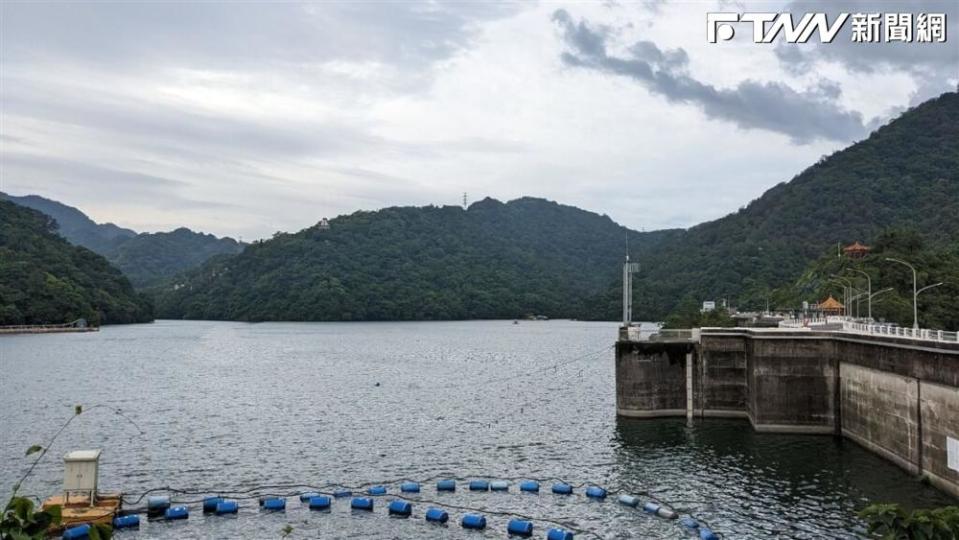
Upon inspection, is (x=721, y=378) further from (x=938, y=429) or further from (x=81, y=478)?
(x=81, y=478)

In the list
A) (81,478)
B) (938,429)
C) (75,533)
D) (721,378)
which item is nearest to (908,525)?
(938,429)

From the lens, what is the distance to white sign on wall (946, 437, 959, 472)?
105ft

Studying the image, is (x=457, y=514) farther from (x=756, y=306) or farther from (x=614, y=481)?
(x=756, y=306)

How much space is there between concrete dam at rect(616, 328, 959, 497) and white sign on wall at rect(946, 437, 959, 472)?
0.04m

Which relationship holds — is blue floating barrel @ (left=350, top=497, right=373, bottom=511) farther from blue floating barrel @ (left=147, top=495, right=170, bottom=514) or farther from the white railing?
the white railing

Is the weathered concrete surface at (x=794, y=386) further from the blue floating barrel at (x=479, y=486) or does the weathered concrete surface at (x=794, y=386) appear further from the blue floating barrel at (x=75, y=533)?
the blue floating barrel at (x=75, y=533)

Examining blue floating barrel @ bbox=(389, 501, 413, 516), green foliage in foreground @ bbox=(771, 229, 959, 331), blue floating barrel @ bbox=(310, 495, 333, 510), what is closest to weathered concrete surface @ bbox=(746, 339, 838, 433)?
blue floating barrel @ bbox=(389, 501, 413, 516)

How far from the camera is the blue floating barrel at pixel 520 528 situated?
3112 cm

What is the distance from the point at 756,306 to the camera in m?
162

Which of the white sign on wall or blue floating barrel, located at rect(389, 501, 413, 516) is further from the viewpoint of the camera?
blue floating barrel, located at rect(389, 501, 413, 516)

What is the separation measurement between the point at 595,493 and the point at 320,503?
13.0 m

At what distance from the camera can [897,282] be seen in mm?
102250

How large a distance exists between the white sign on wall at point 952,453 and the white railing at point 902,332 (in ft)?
14.6

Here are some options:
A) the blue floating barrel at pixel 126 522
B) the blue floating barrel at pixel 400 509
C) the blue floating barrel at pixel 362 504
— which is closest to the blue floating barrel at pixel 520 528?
the blue floating barrel at pixel 400 509
